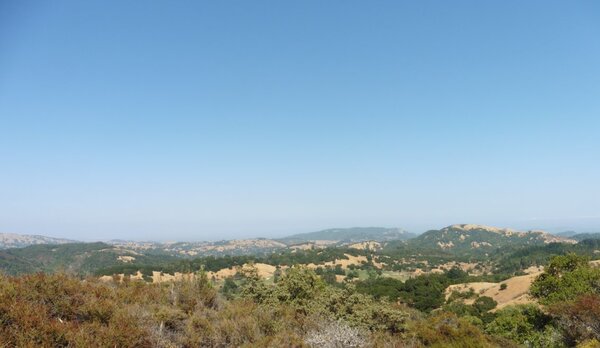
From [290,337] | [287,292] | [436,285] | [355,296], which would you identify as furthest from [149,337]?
[436,285]

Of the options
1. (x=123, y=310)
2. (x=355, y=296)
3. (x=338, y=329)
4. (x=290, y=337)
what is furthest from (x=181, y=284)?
(x=355, y=296)

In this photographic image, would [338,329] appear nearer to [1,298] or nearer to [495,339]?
[1,298]

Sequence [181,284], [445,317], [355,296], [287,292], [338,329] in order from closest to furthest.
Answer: [338,329] < [181,284] < [355,296] < [445,317] < [287,292]

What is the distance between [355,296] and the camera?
1015 inches

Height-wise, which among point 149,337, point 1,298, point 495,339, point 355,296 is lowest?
point 495,339

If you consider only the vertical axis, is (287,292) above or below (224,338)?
below

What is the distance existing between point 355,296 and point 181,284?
501 inches

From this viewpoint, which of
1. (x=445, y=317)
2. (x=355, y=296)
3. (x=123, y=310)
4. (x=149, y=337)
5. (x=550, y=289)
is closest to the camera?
(x=149, y=337)

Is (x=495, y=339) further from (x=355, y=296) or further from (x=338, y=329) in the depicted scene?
(x=338, y=329)

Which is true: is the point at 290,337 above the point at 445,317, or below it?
above

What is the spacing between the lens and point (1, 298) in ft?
37.3

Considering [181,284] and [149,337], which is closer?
[149,337]

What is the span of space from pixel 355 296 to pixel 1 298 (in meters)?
20.9

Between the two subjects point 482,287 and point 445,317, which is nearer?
point 445,317
